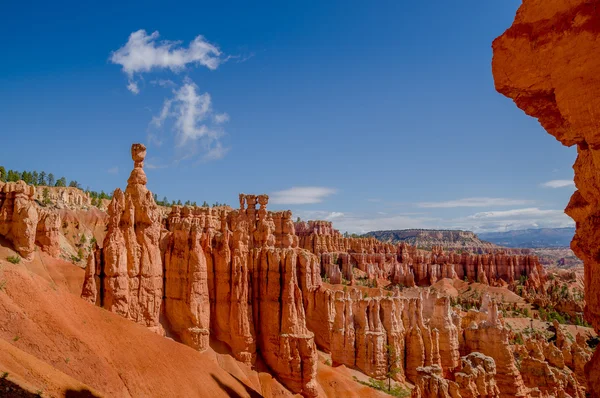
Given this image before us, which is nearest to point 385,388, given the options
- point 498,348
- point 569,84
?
point 498,348

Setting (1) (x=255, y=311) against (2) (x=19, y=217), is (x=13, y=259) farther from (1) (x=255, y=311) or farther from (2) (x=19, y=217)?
(1) (x=255, y=311)

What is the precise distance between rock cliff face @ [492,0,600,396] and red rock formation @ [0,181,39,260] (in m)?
23.6

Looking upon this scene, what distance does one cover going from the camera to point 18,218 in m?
23.8

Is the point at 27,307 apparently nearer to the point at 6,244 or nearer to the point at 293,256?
the point at 6,244

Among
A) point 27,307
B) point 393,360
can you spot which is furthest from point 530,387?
point 27,307

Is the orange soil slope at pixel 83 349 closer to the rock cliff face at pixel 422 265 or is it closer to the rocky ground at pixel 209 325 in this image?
the rocky ground at pixel 209 325

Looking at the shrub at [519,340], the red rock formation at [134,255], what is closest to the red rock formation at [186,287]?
the red rock formation at [134,255]

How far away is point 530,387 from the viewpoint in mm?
42406

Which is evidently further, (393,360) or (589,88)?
(393,360)

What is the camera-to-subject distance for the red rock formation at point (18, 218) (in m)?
23.8

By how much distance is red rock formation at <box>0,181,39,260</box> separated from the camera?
23828 millimetres

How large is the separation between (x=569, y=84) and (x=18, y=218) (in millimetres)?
25317

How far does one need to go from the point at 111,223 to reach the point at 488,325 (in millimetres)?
41198

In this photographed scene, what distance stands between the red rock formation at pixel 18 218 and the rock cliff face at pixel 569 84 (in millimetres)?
23630
